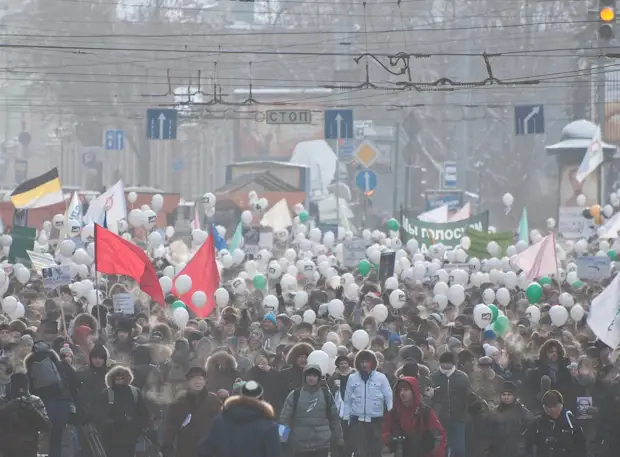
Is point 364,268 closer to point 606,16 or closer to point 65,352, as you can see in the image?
point 606,16

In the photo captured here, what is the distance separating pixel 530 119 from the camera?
37.5 metres

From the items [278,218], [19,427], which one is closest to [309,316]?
[19,427]

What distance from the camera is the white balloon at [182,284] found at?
2134 centimetres

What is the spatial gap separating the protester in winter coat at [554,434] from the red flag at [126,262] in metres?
7.05

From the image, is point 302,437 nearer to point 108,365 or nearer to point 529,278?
point 108,365

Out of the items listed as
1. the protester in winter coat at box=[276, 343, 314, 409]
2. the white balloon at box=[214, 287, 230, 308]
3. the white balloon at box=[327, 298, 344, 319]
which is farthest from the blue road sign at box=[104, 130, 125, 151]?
the protester in winter coat at box=[276, 343, 314, 409]

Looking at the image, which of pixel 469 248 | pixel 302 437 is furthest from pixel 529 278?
pixel 302 437

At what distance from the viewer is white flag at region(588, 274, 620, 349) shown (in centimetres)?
1662

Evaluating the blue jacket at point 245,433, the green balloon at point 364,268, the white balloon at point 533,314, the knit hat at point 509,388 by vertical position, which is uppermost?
the blue jacket at point 245,433

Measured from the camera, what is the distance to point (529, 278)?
2597cm

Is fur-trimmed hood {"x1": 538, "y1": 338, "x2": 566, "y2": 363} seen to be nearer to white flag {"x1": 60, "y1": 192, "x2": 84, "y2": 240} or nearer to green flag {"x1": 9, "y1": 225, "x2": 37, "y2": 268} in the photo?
green flag {"x1": 9, "y1": 225, "x2": 37, "y2": 268}

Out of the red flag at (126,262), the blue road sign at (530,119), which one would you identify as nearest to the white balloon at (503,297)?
the red flag at (126,262)

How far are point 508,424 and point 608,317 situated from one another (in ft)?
11.3

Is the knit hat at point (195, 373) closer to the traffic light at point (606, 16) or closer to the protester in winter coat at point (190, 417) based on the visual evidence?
the protester in winter coat at point (190, 417)
